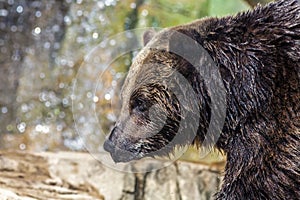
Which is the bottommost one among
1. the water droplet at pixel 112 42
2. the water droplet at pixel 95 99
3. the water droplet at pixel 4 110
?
the water droplet at pixel 4 110

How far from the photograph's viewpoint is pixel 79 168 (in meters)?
5.54

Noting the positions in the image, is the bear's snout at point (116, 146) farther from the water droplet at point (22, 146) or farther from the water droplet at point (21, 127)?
the water droplet at point (21, 127)

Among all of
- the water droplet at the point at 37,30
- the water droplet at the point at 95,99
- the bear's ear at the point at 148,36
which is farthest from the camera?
the water droplet at the point at 37,30

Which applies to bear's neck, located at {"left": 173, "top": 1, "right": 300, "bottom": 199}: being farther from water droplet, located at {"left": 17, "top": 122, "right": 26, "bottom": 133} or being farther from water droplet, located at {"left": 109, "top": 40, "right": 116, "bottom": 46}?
water droplet, located at {"left": 17, "top": 122, "right": 26, "bottom": 133}

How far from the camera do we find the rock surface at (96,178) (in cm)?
519

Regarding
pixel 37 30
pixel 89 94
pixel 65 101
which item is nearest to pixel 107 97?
pixel 89 94

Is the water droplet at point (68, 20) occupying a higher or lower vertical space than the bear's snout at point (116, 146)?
higher

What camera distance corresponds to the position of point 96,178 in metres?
5.46

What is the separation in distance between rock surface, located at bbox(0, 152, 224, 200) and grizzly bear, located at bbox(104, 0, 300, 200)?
92cm

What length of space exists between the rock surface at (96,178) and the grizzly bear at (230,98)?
3.03 feet

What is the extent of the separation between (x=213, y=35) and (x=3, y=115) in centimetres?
521

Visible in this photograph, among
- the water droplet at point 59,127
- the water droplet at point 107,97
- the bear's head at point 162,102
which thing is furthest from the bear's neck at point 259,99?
the water droplet at point 59,127

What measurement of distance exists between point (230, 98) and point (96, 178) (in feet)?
6.21

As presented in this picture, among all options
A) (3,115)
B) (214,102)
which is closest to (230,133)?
(214,102)
